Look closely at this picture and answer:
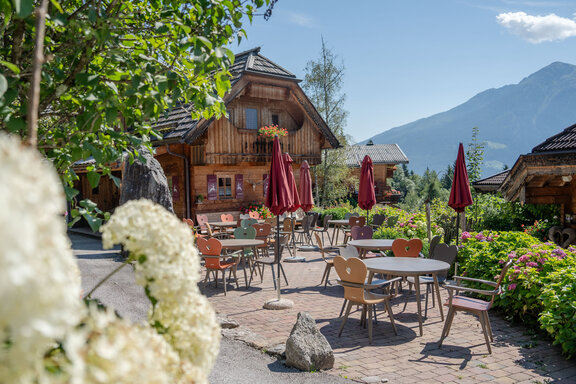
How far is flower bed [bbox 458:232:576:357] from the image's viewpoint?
4.94 m

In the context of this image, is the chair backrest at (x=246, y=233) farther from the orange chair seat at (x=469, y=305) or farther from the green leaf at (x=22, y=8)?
the green leaf at (x=22, y=8)

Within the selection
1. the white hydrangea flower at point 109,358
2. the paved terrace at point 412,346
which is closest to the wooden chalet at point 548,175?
the paved terrace at point 412,346

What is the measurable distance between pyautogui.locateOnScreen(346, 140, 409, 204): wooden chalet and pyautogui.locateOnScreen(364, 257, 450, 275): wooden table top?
23.6 meters

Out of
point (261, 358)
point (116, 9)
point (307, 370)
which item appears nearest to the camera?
point (116, 9)

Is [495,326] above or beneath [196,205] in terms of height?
beneath

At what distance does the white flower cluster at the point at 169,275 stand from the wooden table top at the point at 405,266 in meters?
5.11

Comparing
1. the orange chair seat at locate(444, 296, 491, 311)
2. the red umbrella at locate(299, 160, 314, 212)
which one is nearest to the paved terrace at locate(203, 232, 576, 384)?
the orange chair seat at locate(444, 296, 491, 311)

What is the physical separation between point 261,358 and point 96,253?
904 cm

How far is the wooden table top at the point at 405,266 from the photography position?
6.04 meters

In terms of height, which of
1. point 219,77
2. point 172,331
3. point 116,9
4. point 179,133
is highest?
point 179,133

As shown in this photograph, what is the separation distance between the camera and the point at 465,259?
28.0 feet

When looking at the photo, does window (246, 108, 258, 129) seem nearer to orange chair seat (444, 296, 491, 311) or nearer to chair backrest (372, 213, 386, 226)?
chair backrest (372, 213, 386, 226)

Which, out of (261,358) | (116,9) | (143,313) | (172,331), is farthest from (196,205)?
(172,331)

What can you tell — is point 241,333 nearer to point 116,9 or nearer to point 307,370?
point 307,370
